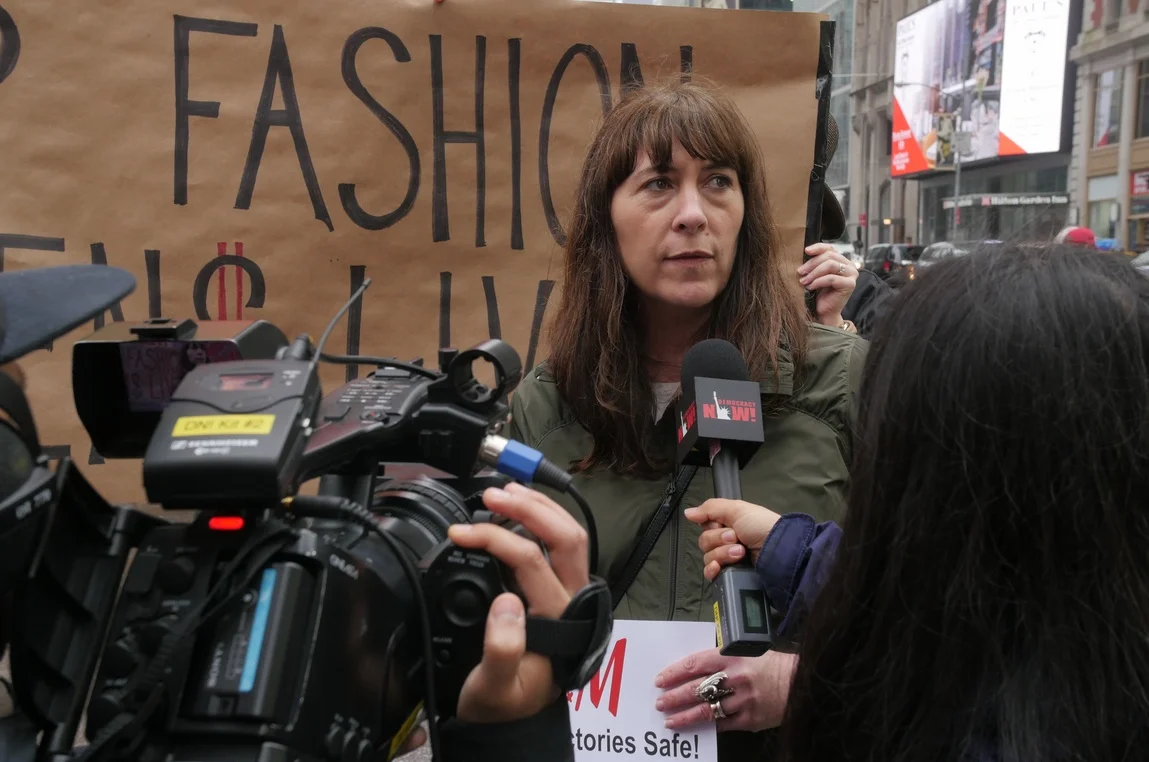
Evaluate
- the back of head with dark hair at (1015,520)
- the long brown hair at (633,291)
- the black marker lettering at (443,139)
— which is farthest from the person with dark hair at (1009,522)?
the black marker lettering at (443,139)

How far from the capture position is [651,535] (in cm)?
161

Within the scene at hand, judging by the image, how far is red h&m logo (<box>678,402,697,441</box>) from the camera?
1239 mm

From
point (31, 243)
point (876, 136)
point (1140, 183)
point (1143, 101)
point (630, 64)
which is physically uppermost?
point (876, 136)

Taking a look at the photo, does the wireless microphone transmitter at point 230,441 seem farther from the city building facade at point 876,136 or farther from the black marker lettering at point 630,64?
the city building facade at point 876,136

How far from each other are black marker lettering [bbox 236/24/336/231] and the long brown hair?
81cm

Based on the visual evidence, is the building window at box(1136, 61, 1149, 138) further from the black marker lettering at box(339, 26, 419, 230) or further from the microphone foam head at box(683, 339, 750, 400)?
the microphone foam head at box(683, 339, 750, 400)

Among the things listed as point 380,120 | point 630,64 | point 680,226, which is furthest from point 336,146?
point 680,226

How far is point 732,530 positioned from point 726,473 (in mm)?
91

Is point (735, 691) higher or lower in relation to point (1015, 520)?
lower

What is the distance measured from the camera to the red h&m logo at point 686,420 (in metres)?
1.24

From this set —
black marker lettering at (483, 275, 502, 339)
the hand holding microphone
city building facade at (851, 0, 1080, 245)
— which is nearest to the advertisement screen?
city building facade at (851, 0, 1080, 245)

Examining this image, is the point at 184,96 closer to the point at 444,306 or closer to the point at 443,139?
the point at 443,139

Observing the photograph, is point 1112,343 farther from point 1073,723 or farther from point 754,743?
point 754,743

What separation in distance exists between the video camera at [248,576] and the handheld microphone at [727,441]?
0.81 ft
